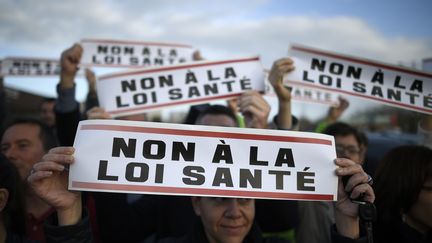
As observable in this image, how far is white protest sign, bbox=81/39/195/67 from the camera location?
4164mm

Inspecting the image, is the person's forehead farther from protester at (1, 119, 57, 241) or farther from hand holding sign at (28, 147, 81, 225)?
hand holding sign at (28, 147, 81, 225)

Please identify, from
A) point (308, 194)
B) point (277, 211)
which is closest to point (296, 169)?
point (308, 194)

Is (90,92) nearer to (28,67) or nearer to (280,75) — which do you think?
(28,67)

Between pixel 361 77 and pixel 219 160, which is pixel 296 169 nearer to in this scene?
pixel 219 160

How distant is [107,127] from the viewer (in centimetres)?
152

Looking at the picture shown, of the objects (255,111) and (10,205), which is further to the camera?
(255,111)

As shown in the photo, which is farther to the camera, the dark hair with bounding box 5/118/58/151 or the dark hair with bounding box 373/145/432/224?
the dark hair with bounding box 5/118/58/151

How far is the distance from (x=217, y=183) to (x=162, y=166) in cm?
26

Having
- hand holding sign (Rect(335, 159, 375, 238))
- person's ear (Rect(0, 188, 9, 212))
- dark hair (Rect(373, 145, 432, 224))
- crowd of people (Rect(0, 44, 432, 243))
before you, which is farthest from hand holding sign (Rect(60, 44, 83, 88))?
dark hair (Rect(373, 145, 432, 224))

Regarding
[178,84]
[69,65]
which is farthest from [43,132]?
[178,84]

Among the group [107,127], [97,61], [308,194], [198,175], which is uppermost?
[97,61]

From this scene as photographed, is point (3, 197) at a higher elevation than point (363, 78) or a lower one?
lower

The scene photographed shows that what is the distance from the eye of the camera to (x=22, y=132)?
269 centimetres

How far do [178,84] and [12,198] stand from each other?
154cm
